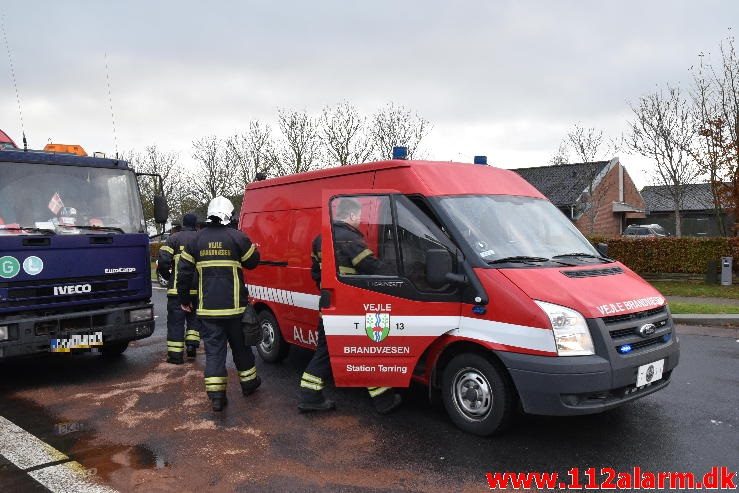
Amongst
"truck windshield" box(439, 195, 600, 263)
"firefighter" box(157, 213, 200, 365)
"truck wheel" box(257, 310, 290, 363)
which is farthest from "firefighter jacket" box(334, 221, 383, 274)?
"firefighter" box(157, 213, 200, 365)

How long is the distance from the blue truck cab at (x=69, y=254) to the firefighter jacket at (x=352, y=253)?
3031 millimetres

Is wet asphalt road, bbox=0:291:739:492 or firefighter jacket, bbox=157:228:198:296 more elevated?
firefighter jacket, bbox=157:228:198:296

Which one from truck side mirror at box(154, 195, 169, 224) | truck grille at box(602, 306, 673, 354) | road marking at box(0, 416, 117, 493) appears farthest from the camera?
truck side mirror at box(154, 195, 169, 224)

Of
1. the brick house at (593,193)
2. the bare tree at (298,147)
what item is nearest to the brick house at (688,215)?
the brick house at (593,193)

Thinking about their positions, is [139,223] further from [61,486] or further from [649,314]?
[649,314]

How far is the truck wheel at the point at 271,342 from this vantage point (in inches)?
262

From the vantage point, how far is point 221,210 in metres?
5.31

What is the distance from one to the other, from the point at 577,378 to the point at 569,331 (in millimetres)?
319

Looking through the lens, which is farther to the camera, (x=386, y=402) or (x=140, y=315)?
(x=140, y=315)

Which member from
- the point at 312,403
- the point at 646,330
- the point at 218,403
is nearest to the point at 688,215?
the point at 646,330

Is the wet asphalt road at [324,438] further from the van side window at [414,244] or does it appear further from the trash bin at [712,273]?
the trash bin at [712,273]

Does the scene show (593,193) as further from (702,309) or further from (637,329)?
(637,329)

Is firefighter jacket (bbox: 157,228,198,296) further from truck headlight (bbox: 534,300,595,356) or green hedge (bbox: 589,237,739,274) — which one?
green hedge (bbox: 589,237,739,274)

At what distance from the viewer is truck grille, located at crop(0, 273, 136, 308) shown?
559cm
